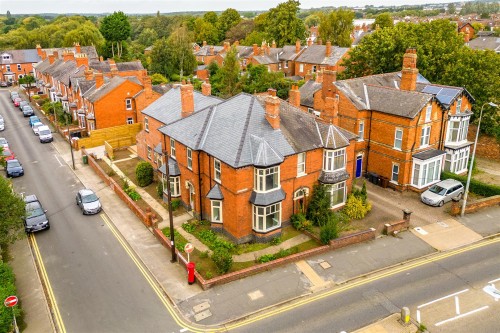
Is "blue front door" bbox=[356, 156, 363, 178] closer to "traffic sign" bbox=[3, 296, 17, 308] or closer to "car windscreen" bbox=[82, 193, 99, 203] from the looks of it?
"car windscreen" bbox=[82, 193, 99, 203]

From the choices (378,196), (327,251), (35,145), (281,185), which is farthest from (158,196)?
(35,145)

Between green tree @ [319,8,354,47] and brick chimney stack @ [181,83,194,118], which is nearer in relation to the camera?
brick chimney stack @ [181,83,194,118]

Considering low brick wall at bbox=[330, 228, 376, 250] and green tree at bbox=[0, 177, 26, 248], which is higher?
green tree at bbox=[0, 177, 26, 248]

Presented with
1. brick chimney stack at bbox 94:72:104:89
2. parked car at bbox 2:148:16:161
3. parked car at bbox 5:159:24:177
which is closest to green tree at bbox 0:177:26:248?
parked car at bbox 5:159:24:177

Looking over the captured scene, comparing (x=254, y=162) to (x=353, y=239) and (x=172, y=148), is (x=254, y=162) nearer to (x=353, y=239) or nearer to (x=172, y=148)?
(x=353, y=239)

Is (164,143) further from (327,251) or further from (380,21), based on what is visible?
→ (380,21)

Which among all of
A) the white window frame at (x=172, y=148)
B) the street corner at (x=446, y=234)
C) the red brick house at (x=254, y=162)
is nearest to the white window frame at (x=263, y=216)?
the red brick house at (x=254, y=162)
